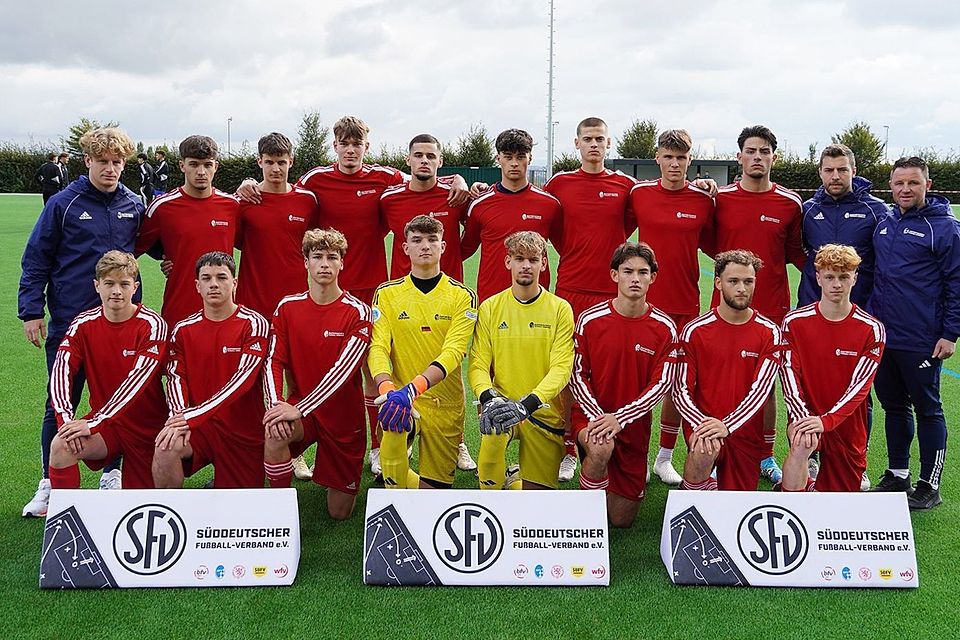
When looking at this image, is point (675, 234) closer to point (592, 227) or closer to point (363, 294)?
point (592, 227)

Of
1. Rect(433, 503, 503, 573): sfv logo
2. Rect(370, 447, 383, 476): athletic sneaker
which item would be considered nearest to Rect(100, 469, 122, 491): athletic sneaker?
Rect(370, 447, 383, 476): athletic sneaker

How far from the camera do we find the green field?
3254 mm

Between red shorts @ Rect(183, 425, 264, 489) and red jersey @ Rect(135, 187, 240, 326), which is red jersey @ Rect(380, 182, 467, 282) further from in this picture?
red shorts @ Rect(183, 425, 264, 489)

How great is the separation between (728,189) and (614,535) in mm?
2509

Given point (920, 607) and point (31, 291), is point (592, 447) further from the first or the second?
point (31, 291)

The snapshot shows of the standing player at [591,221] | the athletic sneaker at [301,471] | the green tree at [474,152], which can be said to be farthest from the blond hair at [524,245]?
the green tree at [474,152]

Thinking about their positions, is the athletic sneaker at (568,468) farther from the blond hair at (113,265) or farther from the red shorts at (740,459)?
the blond hair at (113,265)

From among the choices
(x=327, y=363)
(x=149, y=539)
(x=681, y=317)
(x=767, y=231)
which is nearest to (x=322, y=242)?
(x=327, y=363)

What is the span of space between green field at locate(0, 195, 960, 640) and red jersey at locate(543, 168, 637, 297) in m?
1.98

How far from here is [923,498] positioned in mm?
4582

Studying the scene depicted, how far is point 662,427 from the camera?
525 cm

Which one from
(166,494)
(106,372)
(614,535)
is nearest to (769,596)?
(614,535)

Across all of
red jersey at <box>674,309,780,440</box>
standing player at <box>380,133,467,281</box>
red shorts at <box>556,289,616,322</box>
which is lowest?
red jersey at <box>674,309,780,440</box>

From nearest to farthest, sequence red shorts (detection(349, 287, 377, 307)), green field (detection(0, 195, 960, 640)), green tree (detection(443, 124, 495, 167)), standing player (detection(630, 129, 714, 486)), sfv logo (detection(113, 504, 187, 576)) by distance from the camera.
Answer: green field (detection(0, 195, 960, 640)), sfv logo (detection(113, 504, 187, 576)), standing player (detection(630, 129, 714, 486)), red shorts (detection(349, 287, 377, 307)), green tree (detection(443, 124, 495, 167))
